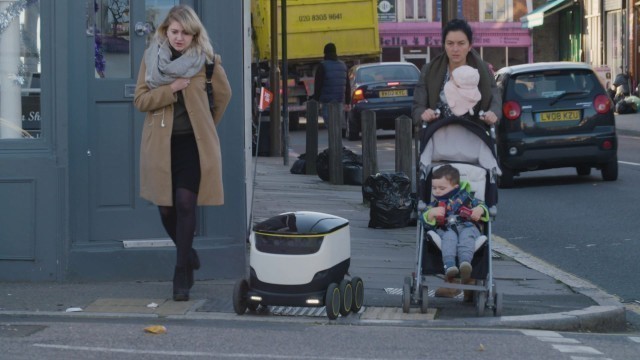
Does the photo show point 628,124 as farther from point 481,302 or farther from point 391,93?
point 481,302

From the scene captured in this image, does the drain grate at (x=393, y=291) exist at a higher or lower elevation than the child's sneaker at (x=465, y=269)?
lower

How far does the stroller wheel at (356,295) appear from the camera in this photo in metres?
7.74

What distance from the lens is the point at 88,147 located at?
884 cm

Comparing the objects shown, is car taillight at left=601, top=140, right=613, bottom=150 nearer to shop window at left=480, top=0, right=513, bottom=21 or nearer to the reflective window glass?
the reflective window glass

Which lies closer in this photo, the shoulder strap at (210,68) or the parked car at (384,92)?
the shoulder strap at (210,68)

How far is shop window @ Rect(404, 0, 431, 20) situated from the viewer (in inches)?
2413

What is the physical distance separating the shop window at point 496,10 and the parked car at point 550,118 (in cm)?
4541

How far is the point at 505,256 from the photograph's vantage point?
1100cm

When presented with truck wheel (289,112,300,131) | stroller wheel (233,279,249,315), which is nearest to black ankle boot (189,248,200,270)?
stroller wheel (233,279,249,315)

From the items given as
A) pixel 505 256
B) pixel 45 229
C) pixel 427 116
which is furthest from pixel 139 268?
pixel 505 256

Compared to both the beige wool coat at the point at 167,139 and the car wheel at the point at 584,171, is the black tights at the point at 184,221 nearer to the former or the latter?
the beige wool coat at the point at 167,139

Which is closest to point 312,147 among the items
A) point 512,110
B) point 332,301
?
point 512,110

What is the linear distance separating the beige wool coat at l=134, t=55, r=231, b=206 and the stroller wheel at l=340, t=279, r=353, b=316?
1.13 metres

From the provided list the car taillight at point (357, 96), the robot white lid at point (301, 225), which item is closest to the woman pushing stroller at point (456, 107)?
the robot white lid at point (301, 225)
